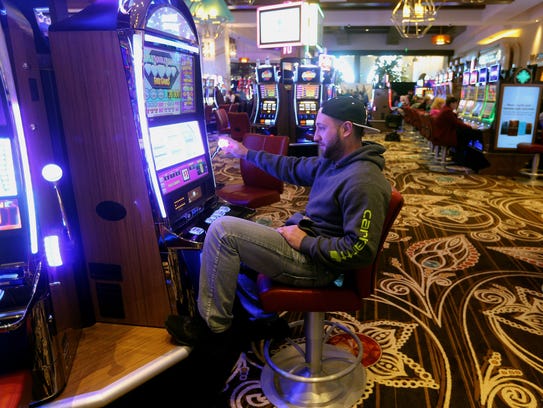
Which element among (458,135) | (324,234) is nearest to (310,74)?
(458,135)

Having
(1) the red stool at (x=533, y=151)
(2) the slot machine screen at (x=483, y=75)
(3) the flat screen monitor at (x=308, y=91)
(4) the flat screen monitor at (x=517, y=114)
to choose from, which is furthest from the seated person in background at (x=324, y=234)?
(2) the slot machine screen at (x=483, y=75)

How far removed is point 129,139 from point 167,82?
0.31 meters

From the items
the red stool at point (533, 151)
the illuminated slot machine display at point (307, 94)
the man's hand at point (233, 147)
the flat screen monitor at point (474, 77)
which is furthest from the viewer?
the flat screen monitor at point (474, 77)

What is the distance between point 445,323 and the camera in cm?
242

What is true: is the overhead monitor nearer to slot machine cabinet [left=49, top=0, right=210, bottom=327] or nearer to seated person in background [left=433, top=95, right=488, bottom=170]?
seated person in background [left=433, top=95, right=488, bottom=170]

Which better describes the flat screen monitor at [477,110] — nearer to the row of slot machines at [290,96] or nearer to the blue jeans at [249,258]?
the row of slot machines at [290,96]

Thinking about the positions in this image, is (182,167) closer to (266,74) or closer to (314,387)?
(314,387)

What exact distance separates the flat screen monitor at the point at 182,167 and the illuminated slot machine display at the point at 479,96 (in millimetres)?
6437

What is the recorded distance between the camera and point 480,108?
7.50m

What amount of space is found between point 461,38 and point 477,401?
56.0 ft

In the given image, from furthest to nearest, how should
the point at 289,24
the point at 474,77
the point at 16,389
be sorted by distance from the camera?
→ 1. the point at 474,77
2. the point at 289,24
3. the point at 16,389

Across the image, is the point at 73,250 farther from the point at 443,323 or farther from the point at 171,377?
the point at 443,323

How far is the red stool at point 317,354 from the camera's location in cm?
162

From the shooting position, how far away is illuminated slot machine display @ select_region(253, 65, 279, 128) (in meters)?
7.15
